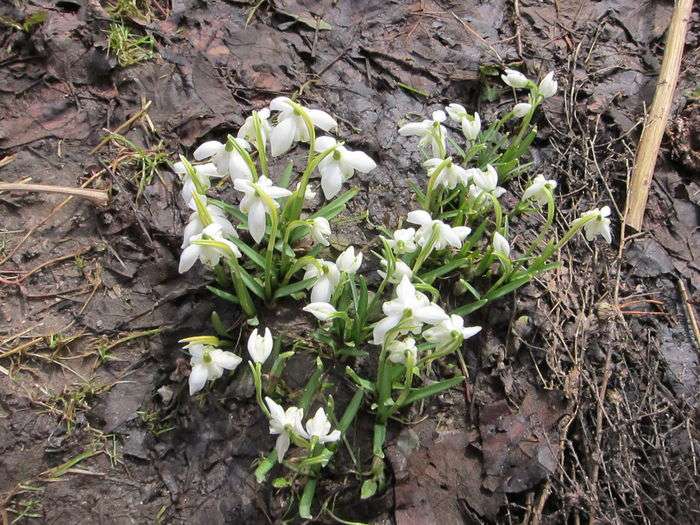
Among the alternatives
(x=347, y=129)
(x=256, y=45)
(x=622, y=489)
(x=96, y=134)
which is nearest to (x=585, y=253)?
(x=622, y=489)

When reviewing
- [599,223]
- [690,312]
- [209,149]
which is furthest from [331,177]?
[690,312]

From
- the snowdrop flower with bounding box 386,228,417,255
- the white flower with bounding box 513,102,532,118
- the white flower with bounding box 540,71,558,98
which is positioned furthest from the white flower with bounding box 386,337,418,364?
the white flower with bounding box 540,71,558,98

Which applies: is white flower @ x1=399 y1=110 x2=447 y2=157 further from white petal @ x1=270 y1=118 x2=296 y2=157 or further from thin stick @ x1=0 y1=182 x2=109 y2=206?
thin stick @ x1=0 y1=182 x2=109 y2=206

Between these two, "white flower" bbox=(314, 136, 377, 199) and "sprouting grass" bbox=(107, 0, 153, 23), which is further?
"sprouting grass" bbox=(107, 0, 153, 23)

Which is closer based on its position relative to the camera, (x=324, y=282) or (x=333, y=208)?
(x=324, y=282)

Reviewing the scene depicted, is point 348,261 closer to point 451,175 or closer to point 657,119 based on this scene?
point 451,175

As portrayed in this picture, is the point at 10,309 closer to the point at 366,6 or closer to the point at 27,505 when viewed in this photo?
the point at 27,505
